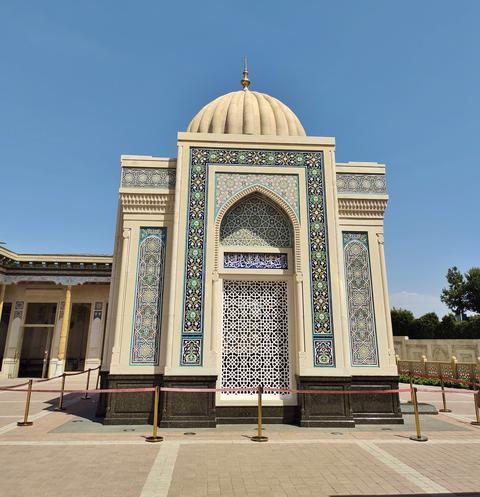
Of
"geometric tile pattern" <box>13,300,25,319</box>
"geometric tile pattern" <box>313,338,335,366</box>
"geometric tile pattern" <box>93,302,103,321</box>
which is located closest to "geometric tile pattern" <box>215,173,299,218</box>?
"geometric tile pattern" <box>313,338,335,366</box>

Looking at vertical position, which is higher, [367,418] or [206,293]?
[206,293]

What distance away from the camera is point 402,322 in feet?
121

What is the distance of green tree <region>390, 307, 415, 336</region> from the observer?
3647 cm

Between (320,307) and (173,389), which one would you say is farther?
(320,307)

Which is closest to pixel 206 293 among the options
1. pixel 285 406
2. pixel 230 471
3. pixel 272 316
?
pixel 272 316

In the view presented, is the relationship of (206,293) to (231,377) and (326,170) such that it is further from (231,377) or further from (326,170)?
(326,170)

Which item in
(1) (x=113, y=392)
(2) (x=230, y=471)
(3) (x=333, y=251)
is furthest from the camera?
(3) (x=333, y=251)

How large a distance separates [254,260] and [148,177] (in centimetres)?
309

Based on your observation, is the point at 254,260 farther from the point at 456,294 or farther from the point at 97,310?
the point at 456,294

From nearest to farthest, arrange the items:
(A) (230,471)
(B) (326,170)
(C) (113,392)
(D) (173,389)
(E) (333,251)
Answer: (A) (230,471) < (D) (173,389) < (C) (113,392) < (E) (333,251) < (B) (326,170)

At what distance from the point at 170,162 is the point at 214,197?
142cm

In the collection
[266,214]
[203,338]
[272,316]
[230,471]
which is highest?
[266,214]

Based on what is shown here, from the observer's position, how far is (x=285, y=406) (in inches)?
295

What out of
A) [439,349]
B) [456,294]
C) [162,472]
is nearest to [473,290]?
[456,294]
